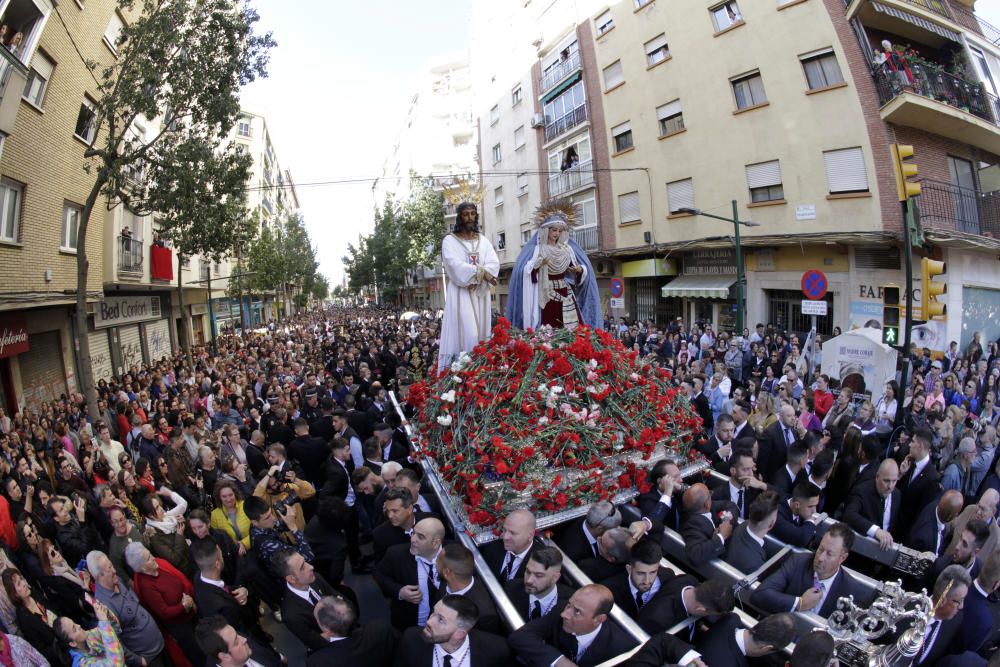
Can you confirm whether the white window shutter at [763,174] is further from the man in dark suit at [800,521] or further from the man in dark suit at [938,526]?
the man in dark suit at [800,521]

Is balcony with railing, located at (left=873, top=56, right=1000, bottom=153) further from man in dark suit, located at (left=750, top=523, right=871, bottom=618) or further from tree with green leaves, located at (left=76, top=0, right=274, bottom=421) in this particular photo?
tree with green leaves, located at (left=76, top=0, right=274, bottom=421)

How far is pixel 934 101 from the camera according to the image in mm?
14039

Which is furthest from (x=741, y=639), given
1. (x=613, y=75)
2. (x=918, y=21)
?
(x=613, y=75)

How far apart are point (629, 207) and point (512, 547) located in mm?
20940

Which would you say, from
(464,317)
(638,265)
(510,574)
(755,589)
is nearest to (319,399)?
(464,317)

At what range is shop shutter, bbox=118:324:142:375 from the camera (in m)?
18.8

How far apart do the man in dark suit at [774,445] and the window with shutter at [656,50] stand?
17.8 meters

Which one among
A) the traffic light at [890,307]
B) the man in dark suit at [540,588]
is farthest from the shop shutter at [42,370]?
the traffic light at [890,307]

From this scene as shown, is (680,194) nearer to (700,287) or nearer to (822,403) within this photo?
(700,287)

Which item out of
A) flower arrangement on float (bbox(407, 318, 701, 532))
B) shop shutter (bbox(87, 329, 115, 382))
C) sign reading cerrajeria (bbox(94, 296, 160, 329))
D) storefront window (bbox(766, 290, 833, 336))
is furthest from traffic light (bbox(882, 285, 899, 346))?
sign reading cerrajeria (bbox(94, 296, 160, 329))

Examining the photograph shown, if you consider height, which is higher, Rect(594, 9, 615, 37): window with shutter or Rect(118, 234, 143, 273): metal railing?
Rect(594, 9, 615, 37): window with shutter

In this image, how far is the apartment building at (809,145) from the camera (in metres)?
14.6

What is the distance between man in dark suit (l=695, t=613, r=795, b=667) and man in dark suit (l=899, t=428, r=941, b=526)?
9.31 ft

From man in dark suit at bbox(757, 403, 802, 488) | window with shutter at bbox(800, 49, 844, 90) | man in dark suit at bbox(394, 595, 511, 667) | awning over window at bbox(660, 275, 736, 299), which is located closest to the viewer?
man in dark suit at bbox(394, 595, 511, 667)
